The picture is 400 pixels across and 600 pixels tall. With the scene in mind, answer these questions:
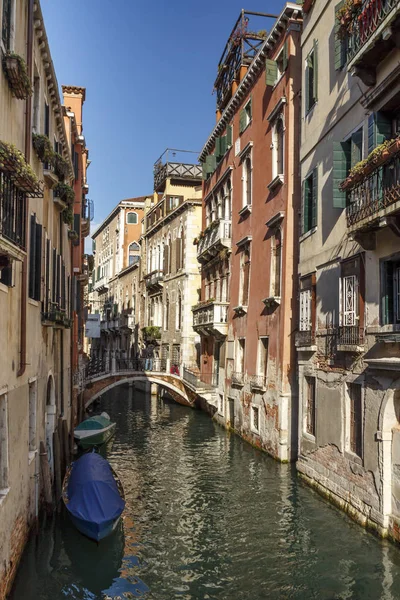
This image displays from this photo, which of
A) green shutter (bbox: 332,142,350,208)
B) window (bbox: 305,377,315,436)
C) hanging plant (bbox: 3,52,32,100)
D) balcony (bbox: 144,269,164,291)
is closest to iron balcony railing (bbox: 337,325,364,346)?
green shutter (bbox: 332,142,350,208)

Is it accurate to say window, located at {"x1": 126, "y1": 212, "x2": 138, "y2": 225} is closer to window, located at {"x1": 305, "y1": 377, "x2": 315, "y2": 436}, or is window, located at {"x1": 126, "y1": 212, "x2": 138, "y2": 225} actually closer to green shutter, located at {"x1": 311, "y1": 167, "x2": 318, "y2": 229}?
green shutter, located at {"x1": 311, "y1": 167, "x2": 318, "y2": 229}

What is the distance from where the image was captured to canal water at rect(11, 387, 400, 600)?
8453mm

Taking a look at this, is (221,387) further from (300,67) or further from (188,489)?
(300,67)

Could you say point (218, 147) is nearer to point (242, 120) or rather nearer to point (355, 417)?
point (242, 120)

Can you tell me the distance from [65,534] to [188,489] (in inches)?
153

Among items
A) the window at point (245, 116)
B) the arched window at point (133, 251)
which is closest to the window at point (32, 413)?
the window at point (245, 116)

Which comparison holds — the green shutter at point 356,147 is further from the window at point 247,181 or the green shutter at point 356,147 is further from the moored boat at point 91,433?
the moored boat at point 91,433

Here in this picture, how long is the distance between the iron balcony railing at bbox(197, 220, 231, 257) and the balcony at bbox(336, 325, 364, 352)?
444 inches

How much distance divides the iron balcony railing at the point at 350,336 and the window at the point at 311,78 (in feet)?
17.3

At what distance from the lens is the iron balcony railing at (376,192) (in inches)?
345

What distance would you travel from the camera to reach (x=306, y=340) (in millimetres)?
13328

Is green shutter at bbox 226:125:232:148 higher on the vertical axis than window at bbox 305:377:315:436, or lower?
higher

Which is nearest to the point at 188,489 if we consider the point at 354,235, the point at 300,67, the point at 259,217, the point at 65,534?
the point at 65,534

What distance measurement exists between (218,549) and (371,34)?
26.8 ft
